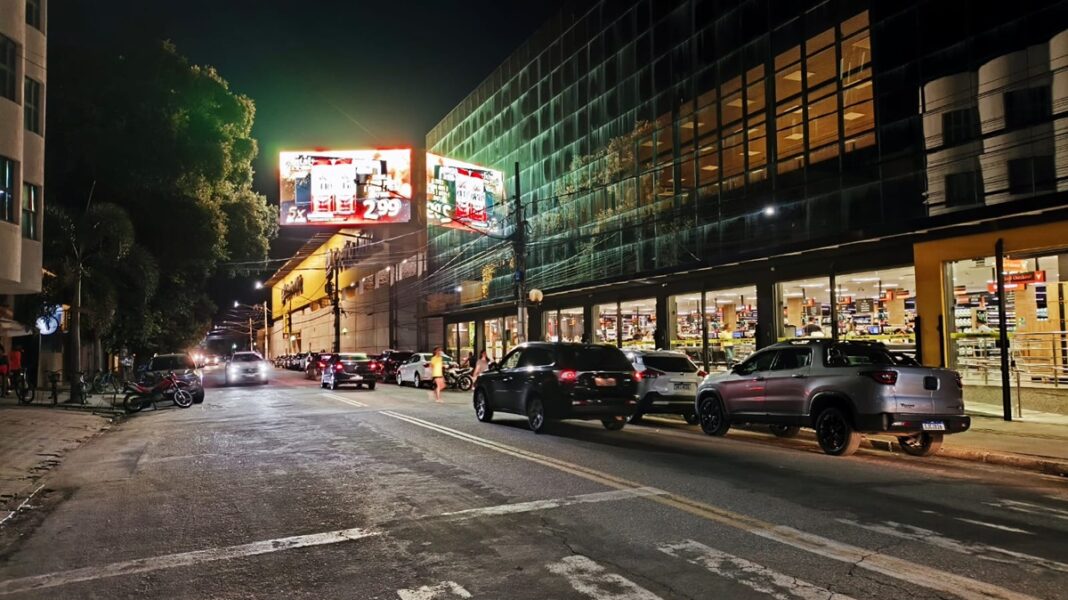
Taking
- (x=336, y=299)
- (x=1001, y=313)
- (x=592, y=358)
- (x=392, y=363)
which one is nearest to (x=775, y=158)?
(x=1001, y=313)

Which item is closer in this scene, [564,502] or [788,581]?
[788,581]

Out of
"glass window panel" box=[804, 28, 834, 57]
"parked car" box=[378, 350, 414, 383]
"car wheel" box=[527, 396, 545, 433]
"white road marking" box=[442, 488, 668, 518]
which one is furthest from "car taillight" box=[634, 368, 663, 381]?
"parked car" box=[378, 350, 414, 383]

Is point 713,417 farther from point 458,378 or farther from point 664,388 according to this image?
point 458,378

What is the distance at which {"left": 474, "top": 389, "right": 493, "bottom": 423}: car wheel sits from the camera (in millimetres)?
15647

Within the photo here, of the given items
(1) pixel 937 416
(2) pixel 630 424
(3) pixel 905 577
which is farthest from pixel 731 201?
(3) pixel 905 577

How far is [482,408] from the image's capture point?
1584cm

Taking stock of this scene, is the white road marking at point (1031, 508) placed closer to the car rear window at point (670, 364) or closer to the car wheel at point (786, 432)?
the car wheel at point (786, 432)

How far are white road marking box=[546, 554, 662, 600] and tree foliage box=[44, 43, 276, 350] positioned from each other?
24244 mm

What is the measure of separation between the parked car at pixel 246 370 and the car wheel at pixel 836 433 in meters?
30.2

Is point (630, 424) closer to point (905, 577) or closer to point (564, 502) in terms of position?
point (564, 502)

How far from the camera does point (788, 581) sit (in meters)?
4.94

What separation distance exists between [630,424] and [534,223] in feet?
73.3

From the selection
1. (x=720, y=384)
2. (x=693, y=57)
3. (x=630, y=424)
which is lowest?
(x=630, y=424)

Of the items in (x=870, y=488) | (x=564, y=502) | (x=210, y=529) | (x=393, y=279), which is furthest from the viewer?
(x=393, y=279)
